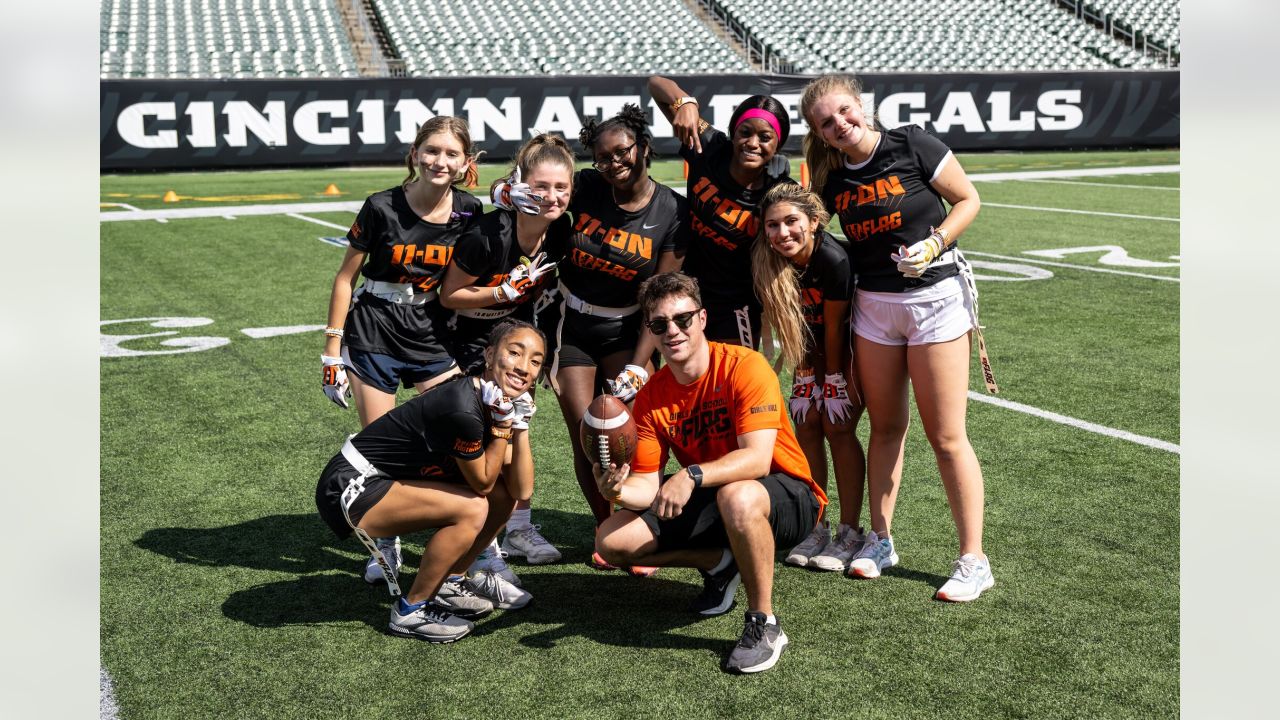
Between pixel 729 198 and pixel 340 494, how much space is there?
1712 millimetres

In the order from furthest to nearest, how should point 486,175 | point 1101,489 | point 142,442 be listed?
1. point 486,175
2. point 142,442
3. point 1101,489

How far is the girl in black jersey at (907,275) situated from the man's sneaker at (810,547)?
0.59 m

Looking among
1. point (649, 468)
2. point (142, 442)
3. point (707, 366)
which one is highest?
point (707, 366)

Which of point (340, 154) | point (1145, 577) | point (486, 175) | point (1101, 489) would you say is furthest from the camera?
point (340, 154)

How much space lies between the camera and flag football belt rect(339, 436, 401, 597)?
13.0 ft

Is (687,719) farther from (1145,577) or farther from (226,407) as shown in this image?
(226,407)

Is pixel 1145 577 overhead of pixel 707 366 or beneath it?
beneath

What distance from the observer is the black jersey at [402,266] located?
4.43 meters

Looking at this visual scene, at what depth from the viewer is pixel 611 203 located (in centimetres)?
446

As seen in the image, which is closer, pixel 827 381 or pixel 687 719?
pixel 687 719

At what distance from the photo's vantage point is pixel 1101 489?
532cm

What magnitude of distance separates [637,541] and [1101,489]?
2470 mm

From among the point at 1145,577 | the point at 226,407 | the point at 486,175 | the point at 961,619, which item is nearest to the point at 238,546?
the point at 226,407

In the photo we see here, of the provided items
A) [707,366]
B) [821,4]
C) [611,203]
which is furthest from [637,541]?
[821,4]
